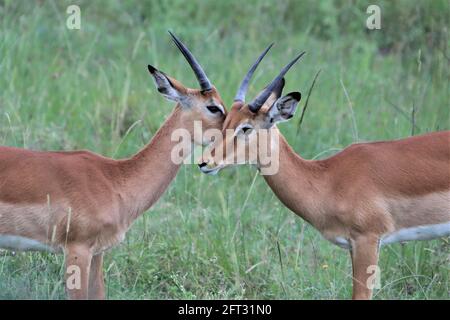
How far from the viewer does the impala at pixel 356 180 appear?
6117mm

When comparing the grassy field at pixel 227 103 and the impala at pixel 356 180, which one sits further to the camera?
the grassy field at pixel 227 103

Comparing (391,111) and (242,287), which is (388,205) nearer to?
(242,287)

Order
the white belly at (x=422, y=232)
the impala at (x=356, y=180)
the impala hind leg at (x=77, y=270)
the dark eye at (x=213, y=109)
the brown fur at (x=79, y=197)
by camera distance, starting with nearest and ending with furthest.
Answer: the impala hind leg at (x=77, y=270) < the brown fur at (x=79, y=197) < the impala at (x=356, y=180) < the white belly at (x=422, y=232) < the dark eye at (x=213, y=109)

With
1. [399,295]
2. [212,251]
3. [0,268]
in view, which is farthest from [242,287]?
[0,268]

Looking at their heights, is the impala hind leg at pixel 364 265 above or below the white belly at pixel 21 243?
below

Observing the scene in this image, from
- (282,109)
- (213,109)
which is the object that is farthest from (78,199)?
(282,109)

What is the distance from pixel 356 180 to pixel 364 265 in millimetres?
519

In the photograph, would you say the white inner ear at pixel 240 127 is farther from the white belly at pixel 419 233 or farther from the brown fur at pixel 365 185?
the white belly at pixel 419 233

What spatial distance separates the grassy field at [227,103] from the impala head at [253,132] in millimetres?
772

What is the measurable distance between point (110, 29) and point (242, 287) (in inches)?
204

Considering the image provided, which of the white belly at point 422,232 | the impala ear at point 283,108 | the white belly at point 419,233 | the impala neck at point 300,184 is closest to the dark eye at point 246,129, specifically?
the impala ear at point 283,108

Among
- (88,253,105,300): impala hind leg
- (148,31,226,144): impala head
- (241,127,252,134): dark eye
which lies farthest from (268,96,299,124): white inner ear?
(88,253,105,300): impala hind leg

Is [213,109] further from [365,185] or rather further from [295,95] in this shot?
[365,185]

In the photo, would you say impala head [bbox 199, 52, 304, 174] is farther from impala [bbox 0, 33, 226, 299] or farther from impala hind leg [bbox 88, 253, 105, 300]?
impala hind leg [bbox 88, 253, 105, 300]
